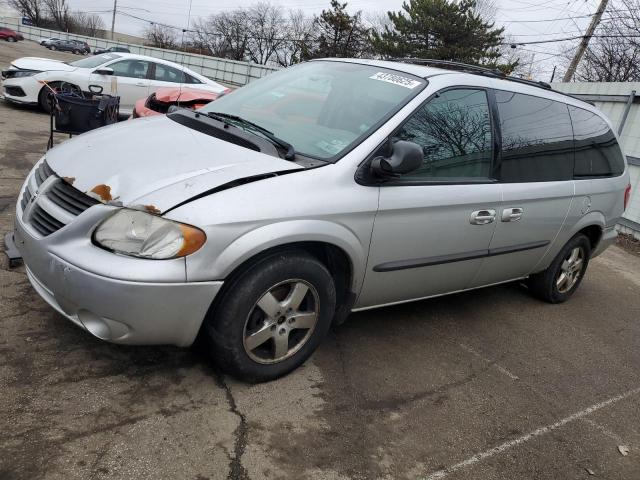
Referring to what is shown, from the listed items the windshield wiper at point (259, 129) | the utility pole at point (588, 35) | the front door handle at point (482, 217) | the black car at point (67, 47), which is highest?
the utility pole at point (588, 35)

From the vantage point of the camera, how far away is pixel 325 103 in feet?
11.1

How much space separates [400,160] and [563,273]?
2.87 meters

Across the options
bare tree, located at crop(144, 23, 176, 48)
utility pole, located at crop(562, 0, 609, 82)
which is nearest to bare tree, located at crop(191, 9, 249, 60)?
→ bare tree, located at crop(144, 23, 176, 48)

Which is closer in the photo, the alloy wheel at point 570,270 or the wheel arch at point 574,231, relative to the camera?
the wheel arch at point 574,231

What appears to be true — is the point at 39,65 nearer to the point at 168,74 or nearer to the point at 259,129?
the point at 168,74

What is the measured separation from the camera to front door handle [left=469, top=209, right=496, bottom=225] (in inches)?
137

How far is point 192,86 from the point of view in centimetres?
1148

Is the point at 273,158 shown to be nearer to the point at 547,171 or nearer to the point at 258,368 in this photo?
the point at 258,368

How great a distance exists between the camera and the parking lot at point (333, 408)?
2.30 meters

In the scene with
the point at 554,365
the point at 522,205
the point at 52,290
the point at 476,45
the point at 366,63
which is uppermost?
the point at 476,45

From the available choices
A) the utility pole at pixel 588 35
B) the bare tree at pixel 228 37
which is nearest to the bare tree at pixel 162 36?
the bare tree at pixel 228 37

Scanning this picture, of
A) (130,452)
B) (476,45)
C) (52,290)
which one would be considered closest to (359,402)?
(130,452)

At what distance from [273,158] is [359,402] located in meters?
1.39

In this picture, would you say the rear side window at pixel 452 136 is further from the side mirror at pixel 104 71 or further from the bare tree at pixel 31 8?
the bare tree at pixel 31 8
